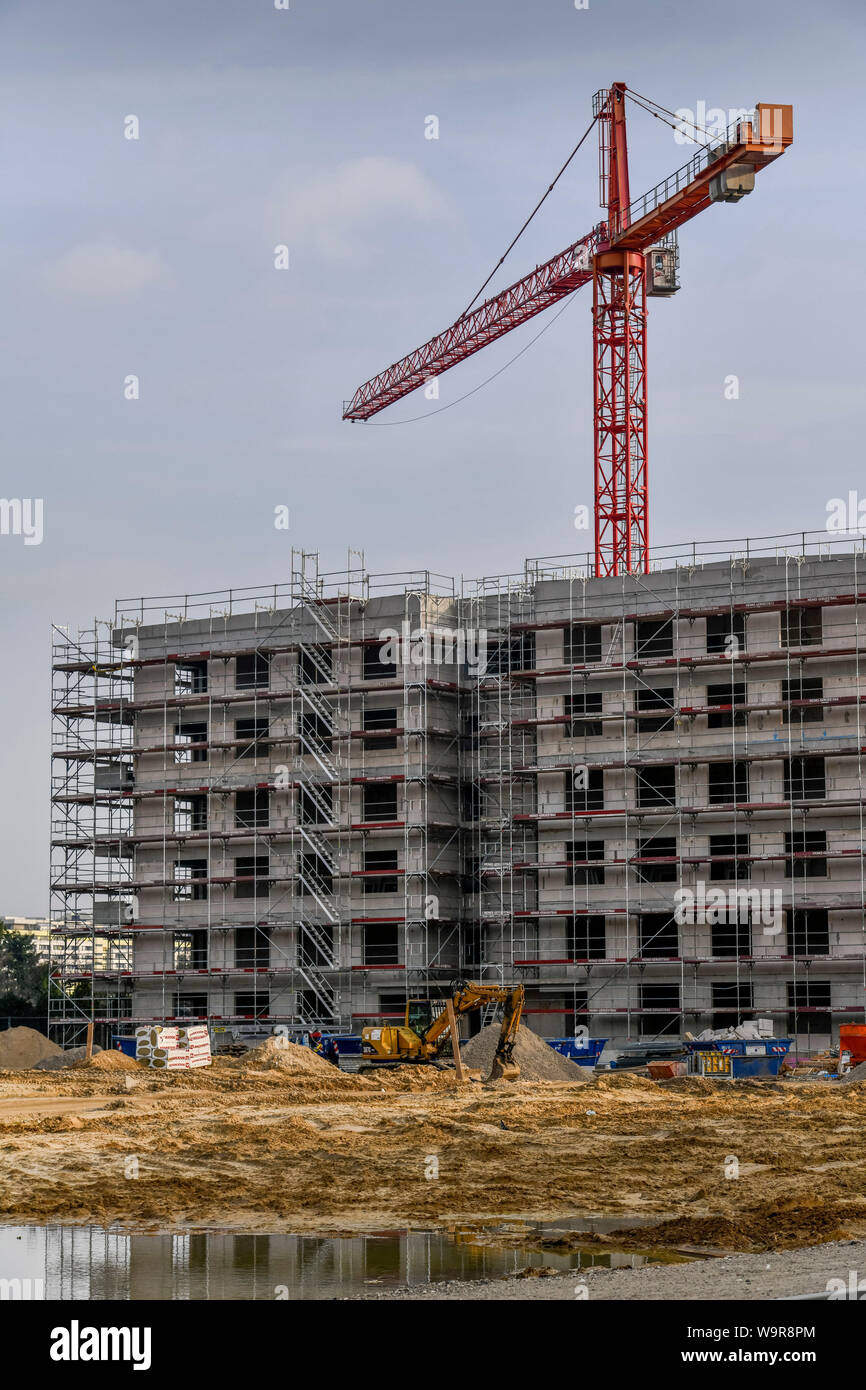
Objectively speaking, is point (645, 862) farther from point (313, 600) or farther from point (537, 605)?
point (313, 600)

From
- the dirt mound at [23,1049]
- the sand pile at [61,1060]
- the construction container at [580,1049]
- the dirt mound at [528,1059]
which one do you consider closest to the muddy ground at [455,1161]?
the dirt mound at [528,1059]

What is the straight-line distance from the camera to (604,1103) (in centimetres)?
3603

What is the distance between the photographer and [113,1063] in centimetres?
4919

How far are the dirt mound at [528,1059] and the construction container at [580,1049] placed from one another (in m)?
4.90

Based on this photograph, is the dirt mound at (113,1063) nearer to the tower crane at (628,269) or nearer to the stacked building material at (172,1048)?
the stacked building material at (172,1048)

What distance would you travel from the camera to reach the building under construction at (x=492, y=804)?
55500mm

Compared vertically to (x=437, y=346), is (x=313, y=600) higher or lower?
lower

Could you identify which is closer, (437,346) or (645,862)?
(645,862)

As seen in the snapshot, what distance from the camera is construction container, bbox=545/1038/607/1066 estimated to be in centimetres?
5069

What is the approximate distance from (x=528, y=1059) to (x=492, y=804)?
1785 centimetres

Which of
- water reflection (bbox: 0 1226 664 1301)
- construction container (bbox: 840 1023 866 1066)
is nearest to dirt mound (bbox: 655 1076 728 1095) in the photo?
construction container (bbox: 840 1023 866 1066)

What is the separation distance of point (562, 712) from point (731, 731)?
6.38 m
